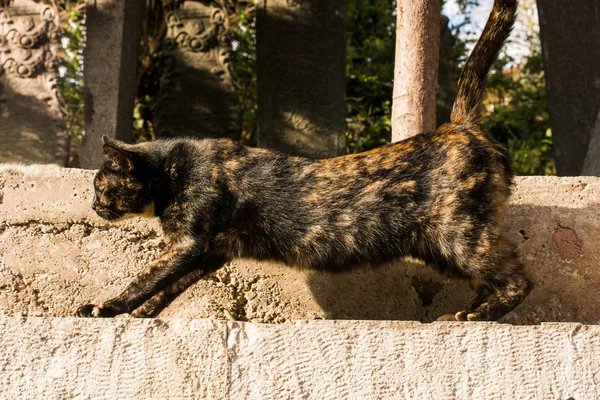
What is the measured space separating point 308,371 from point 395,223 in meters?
1.12

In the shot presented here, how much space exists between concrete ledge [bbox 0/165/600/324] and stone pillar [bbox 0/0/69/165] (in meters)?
2.09

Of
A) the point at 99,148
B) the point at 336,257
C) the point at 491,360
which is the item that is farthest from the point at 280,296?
the point at 99,148

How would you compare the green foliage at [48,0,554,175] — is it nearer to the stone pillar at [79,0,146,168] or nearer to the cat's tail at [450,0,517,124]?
the stone pillar at [79,0,146,168]

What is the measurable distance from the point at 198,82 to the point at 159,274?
14.2ft

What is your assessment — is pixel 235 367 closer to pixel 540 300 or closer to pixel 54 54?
pixel 540 300

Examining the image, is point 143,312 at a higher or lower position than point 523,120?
lower

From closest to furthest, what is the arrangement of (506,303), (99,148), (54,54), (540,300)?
(506,303), (540,300), (99,148), (54,54)

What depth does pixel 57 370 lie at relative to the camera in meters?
3.10

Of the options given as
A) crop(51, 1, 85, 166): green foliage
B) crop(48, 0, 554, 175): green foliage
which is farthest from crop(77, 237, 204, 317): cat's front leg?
crop(51, 1, 85, 166): green foliage

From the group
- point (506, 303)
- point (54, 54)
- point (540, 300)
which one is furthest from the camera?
point (54, 54)

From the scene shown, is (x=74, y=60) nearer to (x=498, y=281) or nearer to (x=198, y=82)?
(x=198, y=82)

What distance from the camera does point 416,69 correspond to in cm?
488

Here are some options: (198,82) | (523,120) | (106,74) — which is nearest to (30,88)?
(106,74)

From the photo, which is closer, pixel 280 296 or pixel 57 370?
pixel 57 370
